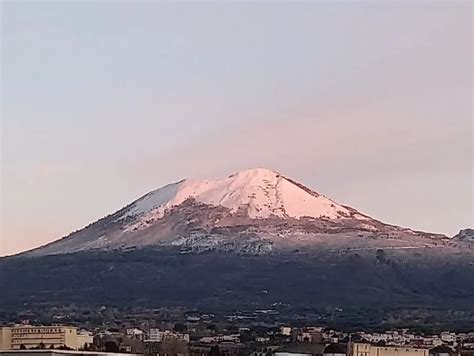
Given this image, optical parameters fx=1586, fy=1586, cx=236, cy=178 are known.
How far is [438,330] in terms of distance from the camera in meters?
82.1

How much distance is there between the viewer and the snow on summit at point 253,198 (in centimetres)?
12725

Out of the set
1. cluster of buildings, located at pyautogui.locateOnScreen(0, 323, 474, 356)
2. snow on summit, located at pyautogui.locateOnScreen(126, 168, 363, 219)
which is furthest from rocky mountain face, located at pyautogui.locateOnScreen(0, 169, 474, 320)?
cluster of buildings, located at pyautogui.locateOnScreen(0, 323, 474, 356)

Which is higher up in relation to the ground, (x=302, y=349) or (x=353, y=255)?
(x=353, y=255)

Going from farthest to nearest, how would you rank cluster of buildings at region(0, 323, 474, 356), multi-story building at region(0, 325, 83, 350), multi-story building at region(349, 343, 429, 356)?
1. cluster of buildings at region(0, 323, 474, 356)
2. multi-story building at region(349, 343, 429, 356)
3. multi-story building at region(0, 325, 83, 350)

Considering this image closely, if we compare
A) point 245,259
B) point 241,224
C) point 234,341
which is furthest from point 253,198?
point 234,341

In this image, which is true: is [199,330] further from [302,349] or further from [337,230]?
[337,230]

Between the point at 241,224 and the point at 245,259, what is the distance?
26.2ft

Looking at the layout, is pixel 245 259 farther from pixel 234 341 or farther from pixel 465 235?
pixel 234 341

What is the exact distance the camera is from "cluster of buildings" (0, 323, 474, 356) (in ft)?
161

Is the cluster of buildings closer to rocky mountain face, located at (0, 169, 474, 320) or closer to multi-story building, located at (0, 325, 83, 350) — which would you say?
multi-story building, located at (0, 325, 83, 350)

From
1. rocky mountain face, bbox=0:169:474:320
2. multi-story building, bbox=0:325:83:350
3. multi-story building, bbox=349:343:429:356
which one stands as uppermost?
rocky mountain face, bbox=0:169:474:320

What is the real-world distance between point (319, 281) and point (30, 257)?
24.2 meters

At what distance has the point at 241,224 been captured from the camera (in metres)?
125

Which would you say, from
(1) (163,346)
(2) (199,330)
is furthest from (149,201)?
(1) (163,346)
